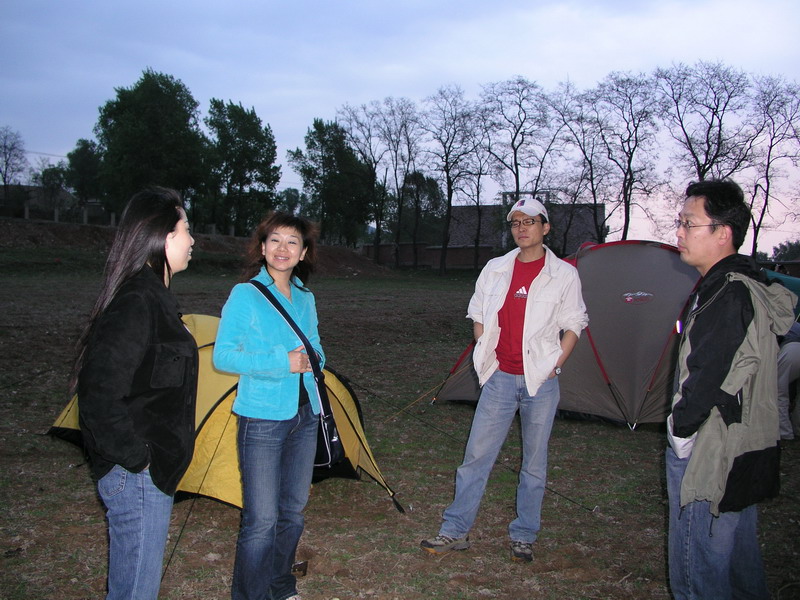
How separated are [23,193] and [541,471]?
51.6 meters

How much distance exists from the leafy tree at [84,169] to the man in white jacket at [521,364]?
57.6m

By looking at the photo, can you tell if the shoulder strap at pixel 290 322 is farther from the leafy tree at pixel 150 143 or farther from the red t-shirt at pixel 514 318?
the leafy tree at pixel 150 143

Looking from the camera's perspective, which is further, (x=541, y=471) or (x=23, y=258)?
(x=23, y=258)

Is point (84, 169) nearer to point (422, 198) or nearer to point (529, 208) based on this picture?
point (422, 198)

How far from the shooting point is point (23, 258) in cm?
2648

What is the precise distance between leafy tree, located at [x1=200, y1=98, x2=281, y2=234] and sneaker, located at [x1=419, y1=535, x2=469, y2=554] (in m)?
47.3

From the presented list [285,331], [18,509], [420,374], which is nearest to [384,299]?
[420,374]

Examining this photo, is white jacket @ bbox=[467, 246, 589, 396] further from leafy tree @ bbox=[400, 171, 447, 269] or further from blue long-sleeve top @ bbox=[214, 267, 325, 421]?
leafy tree @ bbox=[400, 171, 447, 269]

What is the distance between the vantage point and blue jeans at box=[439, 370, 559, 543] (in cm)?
387

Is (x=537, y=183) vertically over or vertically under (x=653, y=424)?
over

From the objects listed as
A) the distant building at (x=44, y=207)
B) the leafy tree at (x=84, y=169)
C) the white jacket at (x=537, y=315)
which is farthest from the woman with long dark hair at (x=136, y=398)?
the leafy tree at (x=84, y=169)

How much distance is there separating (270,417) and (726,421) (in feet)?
5.97

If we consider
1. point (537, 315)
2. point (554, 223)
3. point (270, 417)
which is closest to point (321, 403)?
point (270, 417)

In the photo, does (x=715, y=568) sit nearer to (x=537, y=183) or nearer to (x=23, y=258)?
(x=23, y=258)
